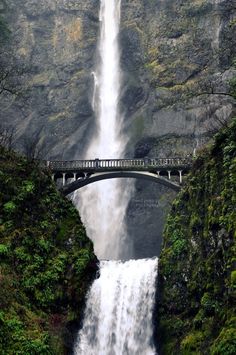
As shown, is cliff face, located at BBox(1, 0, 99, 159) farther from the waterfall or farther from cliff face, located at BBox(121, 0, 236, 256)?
cliff face, located at BBox(121, 0, 236, 256)

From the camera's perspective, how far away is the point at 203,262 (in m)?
23.3

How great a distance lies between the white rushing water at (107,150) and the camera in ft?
156

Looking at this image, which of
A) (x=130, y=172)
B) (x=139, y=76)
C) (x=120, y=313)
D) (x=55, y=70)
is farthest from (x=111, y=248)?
(x=55, y=70)

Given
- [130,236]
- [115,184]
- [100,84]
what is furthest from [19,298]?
[100,84]

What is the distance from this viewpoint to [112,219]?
4872 cm

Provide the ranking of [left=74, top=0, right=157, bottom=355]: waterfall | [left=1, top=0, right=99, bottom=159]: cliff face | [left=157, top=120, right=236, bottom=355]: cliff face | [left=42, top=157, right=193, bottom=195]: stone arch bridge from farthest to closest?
1. [left=1, top=0, right=99, bottom=159]: cliff face
2. [left=42, top=157, right=193, bottom=195]: stone arch bridge
3. [left=74, top=0, right=157, bottom=355]: waterfall
4. [left=157, top=120, right=236, bottom=355]: cliff face

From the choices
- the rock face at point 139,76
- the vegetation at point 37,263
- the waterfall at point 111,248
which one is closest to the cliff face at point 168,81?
the rock face at point 139,76

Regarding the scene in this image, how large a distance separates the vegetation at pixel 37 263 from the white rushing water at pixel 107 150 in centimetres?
1801

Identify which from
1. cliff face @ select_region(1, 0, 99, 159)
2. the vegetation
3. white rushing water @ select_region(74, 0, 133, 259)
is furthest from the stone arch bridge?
cliff face @ select_region(1, 0, 99, 159)

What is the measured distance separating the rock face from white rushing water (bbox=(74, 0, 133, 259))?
3.41 ft

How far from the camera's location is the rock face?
48406 mm

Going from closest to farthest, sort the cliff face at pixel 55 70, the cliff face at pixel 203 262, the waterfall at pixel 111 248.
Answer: the cliff face at pixel 203 262 < the waterfall at pixel 111 248 < the cliff face at pixel 55 70

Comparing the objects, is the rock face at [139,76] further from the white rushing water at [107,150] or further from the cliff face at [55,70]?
the white rushing water at [107,150]

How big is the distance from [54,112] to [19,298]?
37.2 metres
